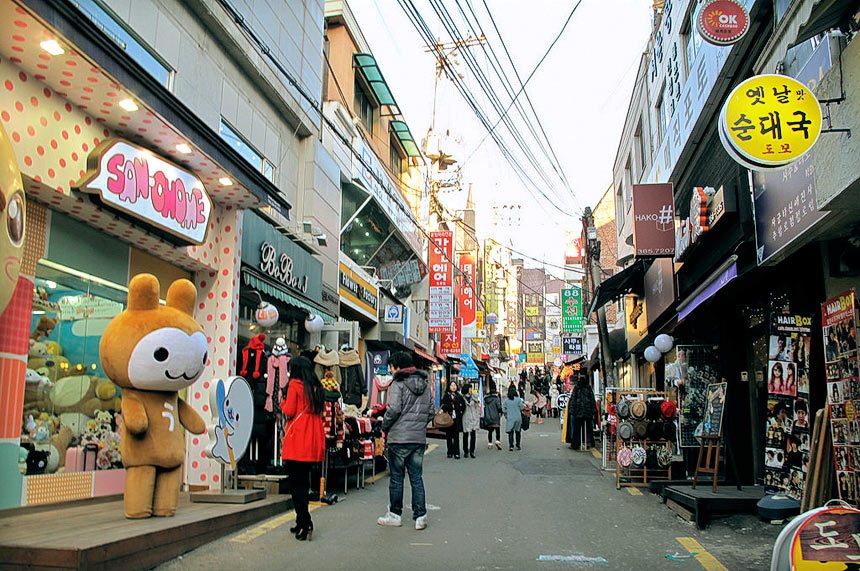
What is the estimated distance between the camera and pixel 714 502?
24.9ft

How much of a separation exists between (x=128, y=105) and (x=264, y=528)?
14.8ft

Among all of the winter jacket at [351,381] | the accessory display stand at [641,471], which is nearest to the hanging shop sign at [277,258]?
the winter jacket at [351,381]

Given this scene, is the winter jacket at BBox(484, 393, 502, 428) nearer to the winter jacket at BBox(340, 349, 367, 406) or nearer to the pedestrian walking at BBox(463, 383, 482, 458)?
the pedestrian walking at BBox(463, 383, 482, 458)

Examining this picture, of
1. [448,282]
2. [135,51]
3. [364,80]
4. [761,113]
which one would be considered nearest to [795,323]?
[761,113]

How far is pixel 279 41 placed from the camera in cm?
1341

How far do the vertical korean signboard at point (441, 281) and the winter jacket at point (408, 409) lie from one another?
21.1 metres

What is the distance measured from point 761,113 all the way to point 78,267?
7.08m

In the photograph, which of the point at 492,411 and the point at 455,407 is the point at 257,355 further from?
the point at 492,411

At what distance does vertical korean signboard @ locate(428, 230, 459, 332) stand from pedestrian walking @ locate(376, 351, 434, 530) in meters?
21.2

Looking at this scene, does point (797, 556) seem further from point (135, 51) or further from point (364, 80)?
point (364, 80)

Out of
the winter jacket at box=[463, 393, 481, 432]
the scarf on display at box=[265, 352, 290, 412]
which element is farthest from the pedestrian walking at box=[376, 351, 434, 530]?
the winter jacket at box=[463, 393, 481, 432]

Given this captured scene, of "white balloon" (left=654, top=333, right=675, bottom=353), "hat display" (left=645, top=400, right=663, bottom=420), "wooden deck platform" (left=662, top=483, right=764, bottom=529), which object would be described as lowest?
"wooden deck platform" (left=662, top=483, right=764, bottom=529)

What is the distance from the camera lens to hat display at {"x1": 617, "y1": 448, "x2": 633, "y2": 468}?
10.9 metres

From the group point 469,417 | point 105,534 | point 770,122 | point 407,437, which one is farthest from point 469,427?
point 105,534
